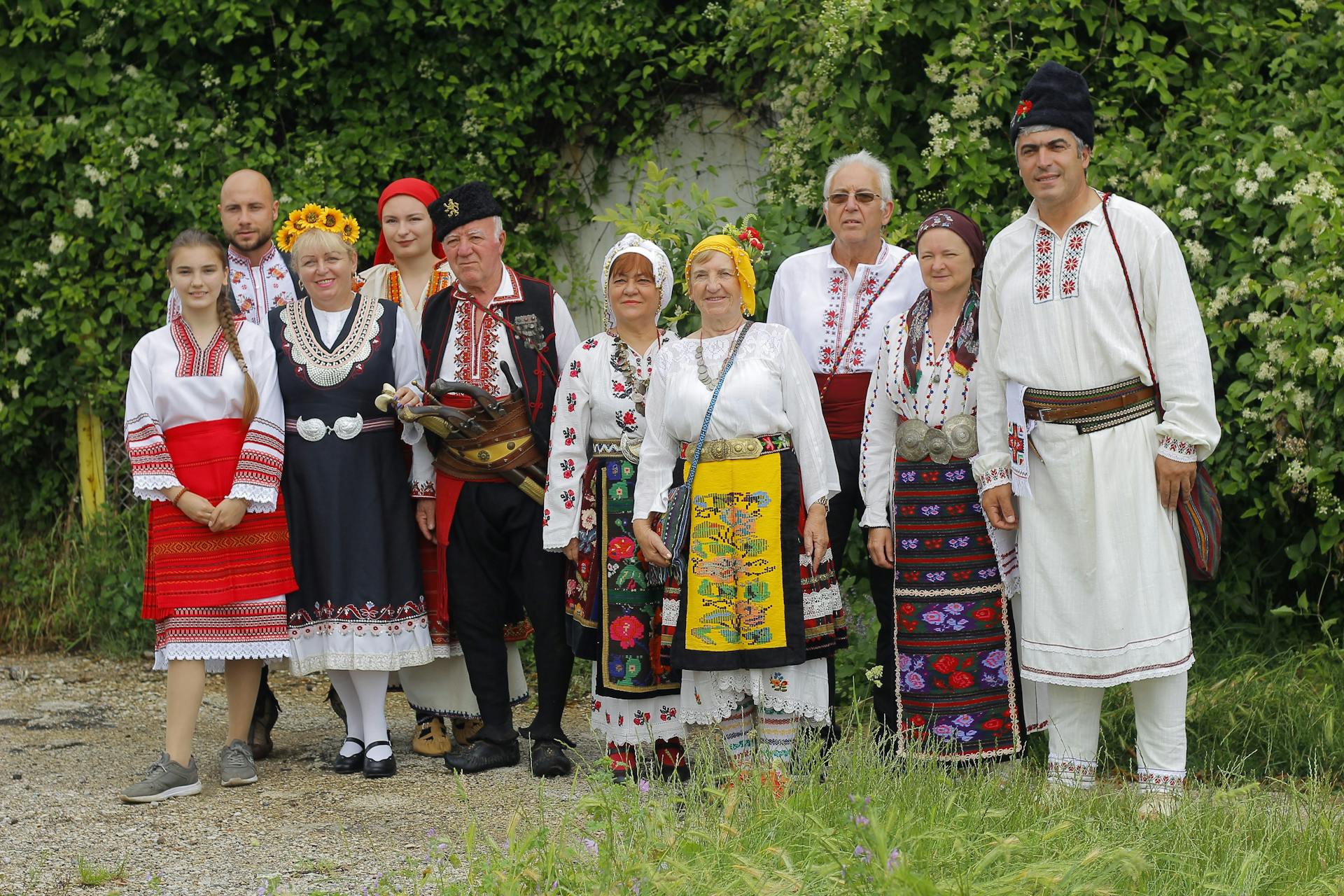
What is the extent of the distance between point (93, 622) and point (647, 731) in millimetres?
3730

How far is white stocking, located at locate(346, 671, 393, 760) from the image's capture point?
5016mm

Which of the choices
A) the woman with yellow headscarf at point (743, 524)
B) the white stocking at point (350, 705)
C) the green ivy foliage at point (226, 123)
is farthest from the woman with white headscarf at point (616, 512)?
the green ivy foliage at point (226, 123)

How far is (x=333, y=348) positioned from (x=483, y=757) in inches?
57.6

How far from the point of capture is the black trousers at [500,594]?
16.3ft

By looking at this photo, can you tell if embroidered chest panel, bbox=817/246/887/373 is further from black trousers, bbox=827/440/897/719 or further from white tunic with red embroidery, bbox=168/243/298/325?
white tunic with red embroidery, bbox=168/243/298/325

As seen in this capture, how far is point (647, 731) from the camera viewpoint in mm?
4652

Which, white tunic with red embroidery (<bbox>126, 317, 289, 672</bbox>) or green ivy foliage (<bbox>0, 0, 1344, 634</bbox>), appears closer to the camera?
white tunic with red embroidery (<bbox>126, 317, 289, 672</bbox>)

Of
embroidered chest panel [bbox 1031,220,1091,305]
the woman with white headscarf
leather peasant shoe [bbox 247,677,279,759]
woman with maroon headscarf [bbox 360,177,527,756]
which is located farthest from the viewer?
leather peasant shoe [bbox 247,677,279,759]

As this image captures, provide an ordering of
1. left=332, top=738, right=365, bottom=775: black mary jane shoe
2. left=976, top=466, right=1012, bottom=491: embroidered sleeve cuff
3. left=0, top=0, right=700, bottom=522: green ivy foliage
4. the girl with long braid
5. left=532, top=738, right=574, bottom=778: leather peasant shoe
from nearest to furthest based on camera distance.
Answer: left=976, top=466, right=1012, bottom=491: embroidered sleeve cuff < the girl with long braid < left=532, top=738, right=574, bottom=778: leather peasant shoe < left=332, top=738, right=365, bottom=775: black mary jane shoe < left=0, top=0, right=700, bottom=522: green ivy foliage

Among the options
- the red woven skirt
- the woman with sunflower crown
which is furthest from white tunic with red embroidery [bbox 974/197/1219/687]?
the red woven skirt

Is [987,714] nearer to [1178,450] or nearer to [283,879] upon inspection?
[1178,450]

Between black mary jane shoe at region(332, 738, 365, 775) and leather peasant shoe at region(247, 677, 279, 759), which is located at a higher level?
leather peasant shoe at region(247, 677, 279, 759)

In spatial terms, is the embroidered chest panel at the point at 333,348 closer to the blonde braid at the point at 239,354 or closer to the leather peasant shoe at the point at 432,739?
the blonde braid at the point at 239,354

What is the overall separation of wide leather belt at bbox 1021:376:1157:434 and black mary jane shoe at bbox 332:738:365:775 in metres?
2.62
